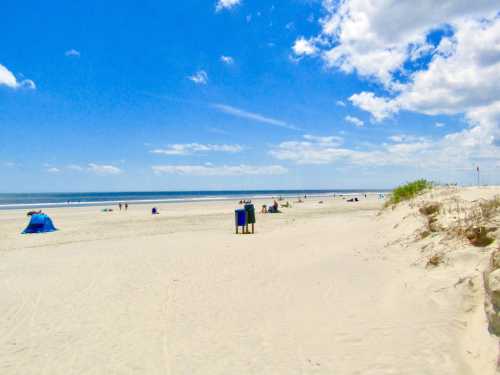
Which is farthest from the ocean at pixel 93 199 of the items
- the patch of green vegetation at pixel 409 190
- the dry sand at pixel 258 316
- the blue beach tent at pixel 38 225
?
the dry sand at pixel 258 316

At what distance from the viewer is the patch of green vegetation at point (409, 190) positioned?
16.7 metres

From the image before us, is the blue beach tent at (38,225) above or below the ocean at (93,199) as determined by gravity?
below

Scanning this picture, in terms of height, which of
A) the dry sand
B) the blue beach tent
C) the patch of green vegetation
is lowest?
the dry sand

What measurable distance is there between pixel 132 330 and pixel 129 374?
4.13 feet

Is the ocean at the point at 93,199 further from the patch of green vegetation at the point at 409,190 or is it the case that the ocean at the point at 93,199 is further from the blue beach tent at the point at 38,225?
the patch of green vegetation at the point at 409,190

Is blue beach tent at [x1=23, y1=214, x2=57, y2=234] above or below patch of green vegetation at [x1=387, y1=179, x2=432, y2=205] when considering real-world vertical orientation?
below

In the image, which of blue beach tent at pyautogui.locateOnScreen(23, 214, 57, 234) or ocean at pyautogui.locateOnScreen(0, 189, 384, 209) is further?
ocean at pyautogui.locateOnScreen(0, 189, 384, 209)

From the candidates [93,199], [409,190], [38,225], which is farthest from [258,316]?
[93,199]

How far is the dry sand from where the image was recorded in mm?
4004

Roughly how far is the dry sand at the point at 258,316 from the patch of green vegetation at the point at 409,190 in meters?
7.72

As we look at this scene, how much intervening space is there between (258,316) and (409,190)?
47.4 feet

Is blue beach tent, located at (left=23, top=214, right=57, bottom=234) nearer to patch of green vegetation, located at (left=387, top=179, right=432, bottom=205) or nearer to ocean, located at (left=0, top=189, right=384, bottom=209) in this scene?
patch of green vegetation, located at (left=387, top=179, right=432, bottom=205)

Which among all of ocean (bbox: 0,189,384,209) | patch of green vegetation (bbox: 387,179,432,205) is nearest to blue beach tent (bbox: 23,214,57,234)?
patch of green vegetation (bbox: 387,179,432,205)

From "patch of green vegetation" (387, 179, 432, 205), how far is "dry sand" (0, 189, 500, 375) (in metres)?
7.72
